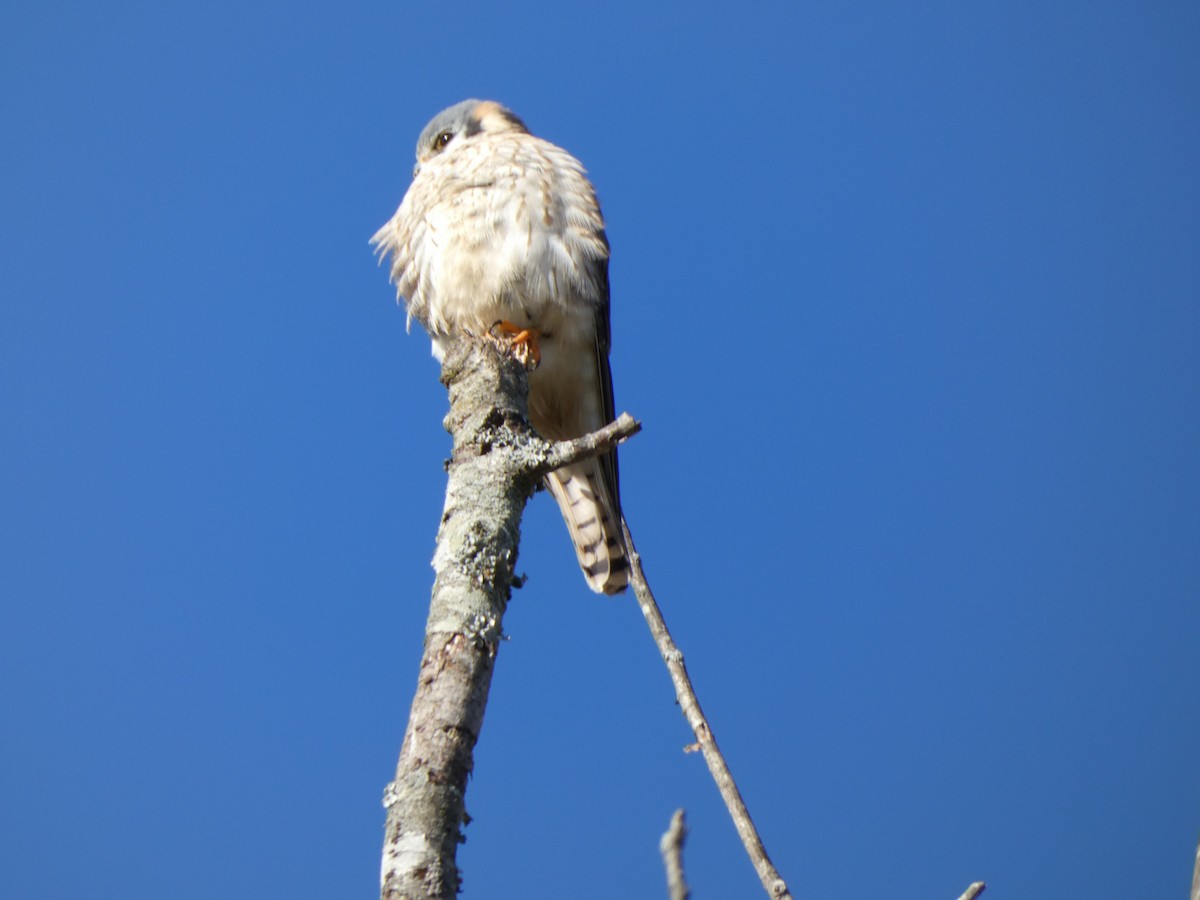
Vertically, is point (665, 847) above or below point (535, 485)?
below

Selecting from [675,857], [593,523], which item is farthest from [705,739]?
[593,523]

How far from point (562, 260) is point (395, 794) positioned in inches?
Result: 101

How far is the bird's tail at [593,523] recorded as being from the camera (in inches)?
148

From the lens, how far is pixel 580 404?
13.5ft

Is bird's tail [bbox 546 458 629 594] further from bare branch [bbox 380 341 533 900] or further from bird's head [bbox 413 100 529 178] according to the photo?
bird's head [bbox 413 100 529 178]

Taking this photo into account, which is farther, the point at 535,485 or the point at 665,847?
the point at 535,485

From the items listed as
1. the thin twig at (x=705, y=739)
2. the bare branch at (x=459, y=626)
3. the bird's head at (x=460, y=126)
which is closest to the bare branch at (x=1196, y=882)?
the thin twig at (x=705, y=739)

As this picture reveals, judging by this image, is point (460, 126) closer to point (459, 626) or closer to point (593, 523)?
point (593, 523)

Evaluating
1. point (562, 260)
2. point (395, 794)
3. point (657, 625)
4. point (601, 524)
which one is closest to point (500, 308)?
point (562, 260)

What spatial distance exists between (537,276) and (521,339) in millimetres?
216

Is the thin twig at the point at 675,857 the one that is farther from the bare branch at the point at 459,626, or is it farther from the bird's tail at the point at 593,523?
the bird's tail at the point at 593,523

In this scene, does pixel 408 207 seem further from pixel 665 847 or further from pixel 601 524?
pixel 665 847

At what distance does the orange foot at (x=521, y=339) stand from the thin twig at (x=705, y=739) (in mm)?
1368

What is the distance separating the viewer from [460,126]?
4.75 meters
